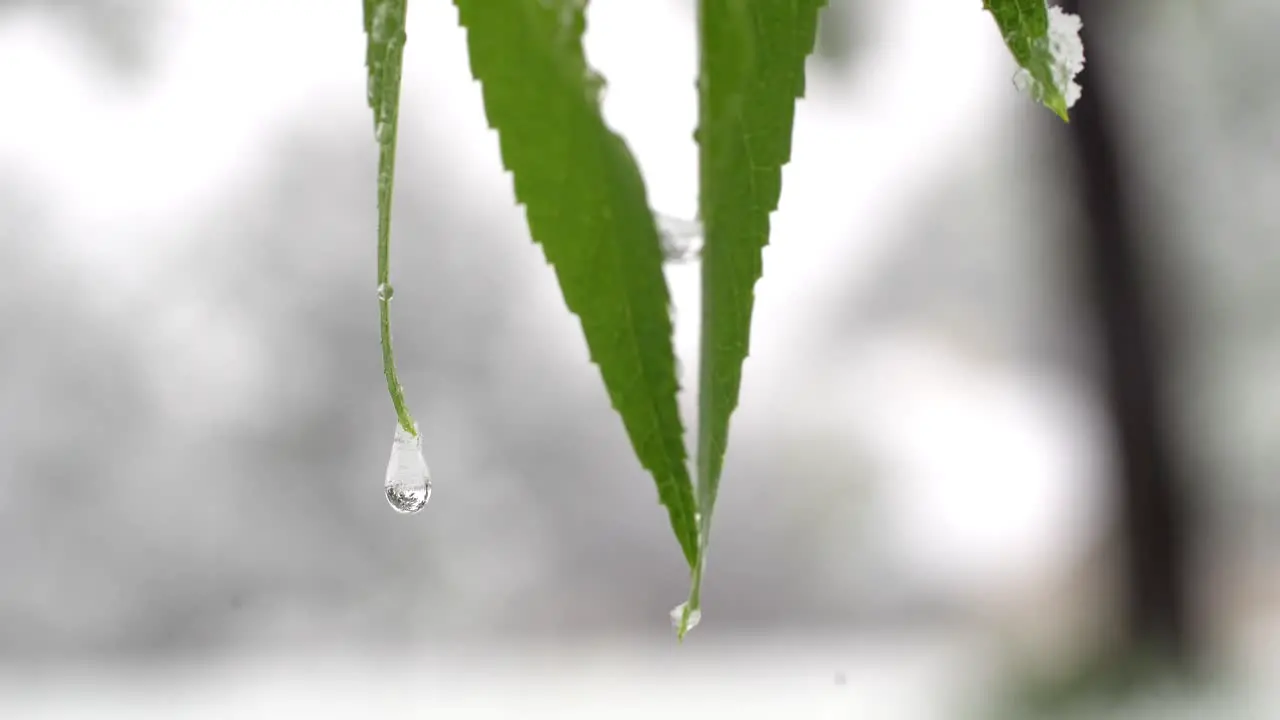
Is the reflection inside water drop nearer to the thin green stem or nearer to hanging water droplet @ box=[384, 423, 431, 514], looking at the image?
hanging water droplet @ box=[384, 423, 431, 514]

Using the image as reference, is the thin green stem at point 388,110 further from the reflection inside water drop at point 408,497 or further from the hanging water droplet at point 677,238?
the reflection inside water drop at point 408,497

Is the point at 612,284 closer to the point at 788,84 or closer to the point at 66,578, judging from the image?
the point at 788,84

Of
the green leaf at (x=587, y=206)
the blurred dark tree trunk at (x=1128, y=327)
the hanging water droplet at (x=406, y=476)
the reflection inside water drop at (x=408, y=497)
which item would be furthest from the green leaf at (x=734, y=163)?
the blurred dark tree trunk at (x=1128, y=327)

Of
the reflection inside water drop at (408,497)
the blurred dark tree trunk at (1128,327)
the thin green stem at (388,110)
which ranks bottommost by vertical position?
the blurred dark tree trunk at (1128,327)

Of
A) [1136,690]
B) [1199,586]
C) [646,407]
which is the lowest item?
[1136,690]

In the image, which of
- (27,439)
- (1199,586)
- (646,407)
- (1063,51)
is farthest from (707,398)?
(27,439)

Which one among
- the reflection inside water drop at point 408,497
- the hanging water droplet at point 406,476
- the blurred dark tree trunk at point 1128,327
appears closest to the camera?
the hanging water droplet at point 406,476

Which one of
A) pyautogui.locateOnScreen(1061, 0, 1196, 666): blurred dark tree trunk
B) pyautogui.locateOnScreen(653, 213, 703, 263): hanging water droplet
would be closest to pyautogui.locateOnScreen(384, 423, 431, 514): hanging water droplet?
pyautogui.locateOnScreen(653, 213, 703, 263): hanging water droplet

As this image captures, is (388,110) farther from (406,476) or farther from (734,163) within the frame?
(406,476)
